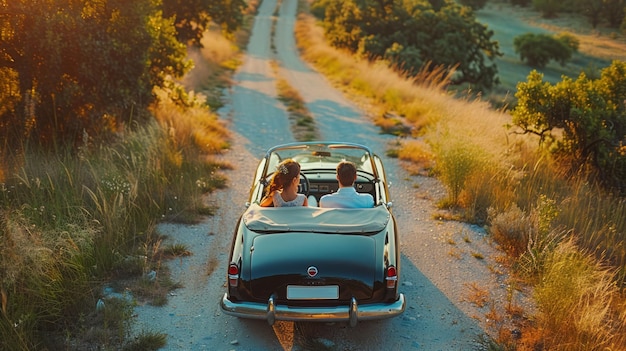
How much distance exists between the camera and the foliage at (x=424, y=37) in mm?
26266

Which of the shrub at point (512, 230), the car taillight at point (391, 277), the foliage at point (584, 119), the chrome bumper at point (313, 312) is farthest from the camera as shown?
the foliage at point (584, 119)

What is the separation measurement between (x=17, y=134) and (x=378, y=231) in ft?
23.2

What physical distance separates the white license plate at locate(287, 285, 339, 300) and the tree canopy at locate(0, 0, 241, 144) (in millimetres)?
6470

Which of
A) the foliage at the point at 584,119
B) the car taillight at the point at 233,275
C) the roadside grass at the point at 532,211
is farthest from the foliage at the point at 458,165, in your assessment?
the car taillight at the point at 233,275

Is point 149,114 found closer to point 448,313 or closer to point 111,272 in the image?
point 111,272

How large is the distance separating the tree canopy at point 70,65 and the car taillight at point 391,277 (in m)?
6.91

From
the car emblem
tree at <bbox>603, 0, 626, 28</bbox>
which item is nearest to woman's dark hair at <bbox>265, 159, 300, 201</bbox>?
the car emblem

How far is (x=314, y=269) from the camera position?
518cm

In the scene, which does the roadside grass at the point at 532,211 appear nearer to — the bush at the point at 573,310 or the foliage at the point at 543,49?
the bush at the point at 573,310

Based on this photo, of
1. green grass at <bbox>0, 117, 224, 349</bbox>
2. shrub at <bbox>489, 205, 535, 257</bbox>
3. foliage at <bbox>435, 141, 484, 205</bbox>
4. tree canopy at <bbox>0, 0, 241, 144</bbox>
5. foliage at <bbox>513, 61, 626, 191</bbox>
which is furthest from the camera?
foliage at <bbox>513, 61, 626, 191</bbox>

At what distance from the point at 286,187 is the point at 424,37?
871 inches

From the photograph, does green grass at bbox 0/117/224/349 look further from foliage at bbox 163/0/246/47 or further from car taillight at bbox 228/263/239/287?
foliage at bbox 163/0/246/47

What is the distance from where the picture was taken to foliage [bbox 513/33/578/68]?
3904 centimetres

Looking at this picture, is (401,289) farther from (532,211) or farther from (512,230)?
(532,211)
